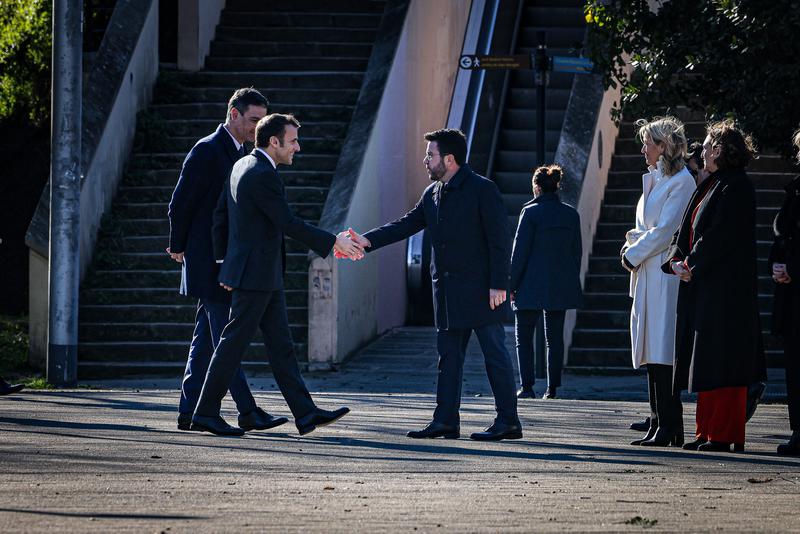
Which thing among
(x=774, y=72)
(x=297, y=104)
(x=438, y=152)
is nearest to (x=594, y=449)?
A: (x=438, y=152)

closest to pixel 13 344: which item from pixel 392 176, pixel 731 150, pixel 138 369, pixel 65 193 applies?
pixel 138 369

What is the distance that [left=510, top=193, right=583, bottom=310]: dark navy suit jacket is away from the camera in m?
12.6

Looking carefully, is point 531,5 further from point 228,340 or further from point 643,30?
point 228,340

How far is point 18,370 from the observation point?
14211mm

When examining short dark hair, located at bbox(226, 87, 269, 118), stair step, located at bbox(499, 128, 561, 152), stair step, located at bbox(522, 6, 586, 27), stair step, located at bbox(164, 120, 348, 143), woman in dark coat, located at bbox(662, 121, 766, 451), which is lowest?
woman in dark coat, located at bbox(662, 121, 766, 451)

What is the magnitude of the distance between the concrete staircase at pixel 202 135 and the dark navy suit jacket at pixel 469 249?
568 centimetres

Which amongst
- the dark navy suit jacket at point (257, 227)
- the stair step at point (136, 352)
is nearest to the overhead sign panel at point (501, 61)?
the stair step at point (136, 352)

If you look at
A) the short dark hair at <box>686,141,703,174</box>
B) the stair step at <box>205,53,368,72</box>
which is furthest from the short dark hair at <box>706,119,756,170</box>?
the stair step at <box>205,53,368,72</box>

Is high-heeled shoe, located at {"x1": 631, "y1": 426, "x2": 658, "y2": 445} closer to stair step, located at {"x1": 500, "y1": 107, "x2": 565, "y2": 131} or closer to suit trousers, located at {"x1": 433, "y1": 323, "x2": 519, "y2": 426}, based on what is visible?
suit trousers, located at {"x1": 433, "y1": 323, "x2": 519, "y2": 426}

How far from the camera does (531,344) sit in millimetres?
12562

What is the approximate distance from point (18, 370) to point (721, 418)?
313 inches

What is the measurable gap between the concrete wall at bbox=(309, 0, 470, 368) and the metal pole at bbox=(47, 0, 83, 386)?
231 cm

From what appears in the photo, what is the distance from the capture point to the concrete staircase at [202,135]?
14625 millimetres

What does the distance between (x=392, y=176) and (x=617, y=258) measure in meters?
3.04
